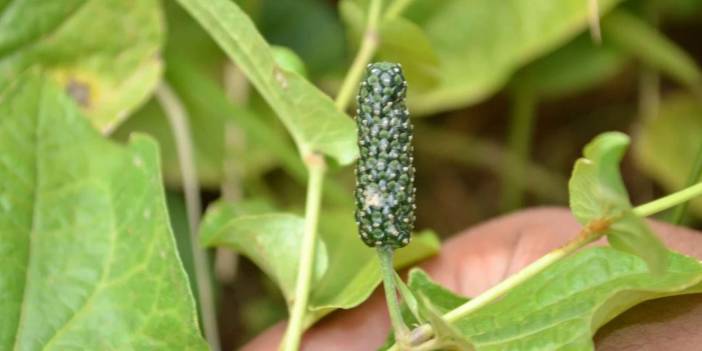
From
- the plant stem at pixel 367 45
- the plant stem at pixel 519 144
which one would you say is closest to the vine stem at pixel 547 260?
the plant stem at pixel 367 45

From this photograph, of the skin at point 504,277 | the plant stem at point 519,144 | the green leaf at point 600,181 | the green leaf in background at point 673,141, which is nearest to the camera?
the green leaf at point 600,181

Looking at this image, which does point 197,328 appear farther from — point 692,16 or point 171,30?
point 692,16

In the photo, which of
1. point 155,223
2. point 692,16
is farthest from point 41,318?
point 692,16

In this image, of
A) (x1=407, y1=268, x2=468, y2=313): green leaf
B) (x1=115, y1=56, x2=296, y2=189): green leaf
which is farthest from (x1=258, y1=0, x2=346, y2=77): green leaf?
(x1=407, y1=268, x2=468, y2=313): green leaf

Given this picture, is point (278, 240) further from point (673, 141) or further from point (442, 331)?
point (673, 141)

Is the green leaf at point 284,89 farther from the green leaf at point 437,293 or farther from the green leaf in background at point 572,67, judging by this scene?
the green leaf in background at point 572,67

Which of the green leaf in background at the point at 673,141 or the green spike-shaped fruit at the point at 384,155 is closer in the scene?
the green spike-shaped fruit at the point at 384,155

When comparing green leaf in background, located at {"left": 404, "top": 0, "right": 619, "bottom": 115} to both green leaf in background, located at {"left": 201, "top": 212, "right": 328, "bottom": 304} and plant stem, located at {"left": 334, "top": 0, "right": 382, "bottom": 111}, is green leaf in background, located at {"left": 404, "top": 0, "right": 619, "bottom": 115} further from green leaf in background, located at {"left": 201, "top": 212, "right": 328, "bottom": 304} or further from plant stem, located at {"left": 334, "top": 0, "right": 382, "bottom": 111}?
green leaf in background, located at {"left": 201, "top": 212, "right": 328, "bottom": 304}

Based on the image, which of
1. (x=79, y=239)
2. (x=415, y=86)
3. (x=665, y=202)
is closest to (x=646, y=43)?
(x=415, y=86)
